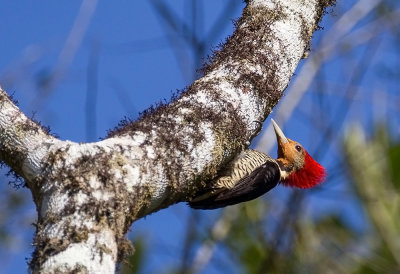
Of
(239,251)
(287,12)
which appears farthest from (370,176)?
(287,12)

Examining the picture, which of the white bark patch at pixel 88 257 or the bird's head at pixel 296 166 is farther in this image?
the bird's head at pixel 296 166

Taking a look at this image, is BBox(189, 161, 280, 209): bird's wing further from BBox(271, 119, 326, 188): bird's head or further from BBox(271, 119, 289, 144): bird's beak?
BBox(271, 119, 326, 188): bird's head

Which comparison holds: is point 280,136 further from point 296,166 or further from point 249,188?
point 249,188

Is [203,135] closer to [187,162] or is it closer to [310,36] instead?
[187,162]

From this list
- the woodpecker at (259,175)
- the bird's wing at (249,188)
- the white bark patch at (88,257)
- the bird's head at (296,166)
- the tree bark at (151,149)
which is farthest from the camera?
the bird's head at (296,166)

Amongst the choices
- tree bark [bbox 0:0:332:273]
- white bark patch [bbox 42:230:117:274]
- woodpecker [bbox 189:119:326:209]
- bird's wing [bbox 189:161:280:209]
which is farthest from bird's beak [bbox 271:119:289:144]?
white bark patch [bbox 42:230:117:274]

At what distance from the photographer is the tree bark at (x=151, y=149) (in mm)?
2189

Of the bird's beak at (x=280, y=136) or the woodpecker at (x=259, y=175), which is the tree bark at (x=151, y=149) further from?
the bird's beak at (x=280, y=136)

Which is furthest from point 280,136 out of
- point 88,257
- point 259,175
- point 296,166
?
point 88,257

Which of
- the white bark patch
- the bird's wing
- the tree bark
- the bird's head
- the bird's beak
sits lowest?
the white bark patch

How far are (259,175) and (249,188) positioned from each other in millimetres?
123

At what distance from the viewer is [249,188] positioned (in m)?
4.38

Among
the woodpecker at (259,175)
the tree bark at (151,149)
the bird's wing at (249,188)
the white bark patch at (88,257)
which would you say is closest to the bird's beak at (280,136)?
the woodpecker at (259,175)

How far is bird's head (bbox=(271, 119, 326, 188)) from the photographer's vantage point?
Answer: 529 centimetres
